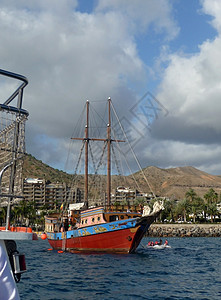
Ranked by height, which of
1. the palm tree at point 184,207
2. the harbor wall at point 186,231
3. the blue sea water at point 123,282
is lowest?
the harbor wall at point 186,231

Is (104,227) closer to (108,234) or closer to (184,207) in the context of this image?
(108,234)

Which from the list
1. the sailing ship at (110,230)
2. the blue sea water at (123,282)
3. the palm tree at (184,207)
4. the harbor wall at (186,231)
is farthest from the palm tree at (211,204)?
the blue sea water at (123,282)

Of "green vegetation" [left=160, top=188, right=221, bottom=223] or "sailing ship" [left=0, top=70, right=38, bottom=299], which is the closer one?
"sailing ship" [left=0, top=70, right=38, bottom=299]

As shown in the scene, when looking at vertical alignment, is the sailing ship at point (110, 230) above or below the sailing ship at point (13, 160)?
below

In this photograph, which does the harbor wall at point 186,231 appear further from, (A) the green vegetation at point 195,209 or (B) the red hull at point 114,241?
(B) the red hull at point 114,241

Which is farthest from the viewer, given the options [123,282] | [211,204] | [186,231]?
[211,204]

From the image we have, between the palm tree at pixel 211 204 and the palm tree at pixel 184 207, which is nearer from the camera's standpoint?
the palm tree at pixel 211 204

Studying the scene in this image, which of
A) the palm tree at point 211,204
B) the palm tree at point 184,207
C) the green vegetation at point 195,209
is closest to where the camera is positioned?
the palm tree at point 211,204

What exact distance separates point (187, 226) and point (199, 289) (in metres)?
90.1

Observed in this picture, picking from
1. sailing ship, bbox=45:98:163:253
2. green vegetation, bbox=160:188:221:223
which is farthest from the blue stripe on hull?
green vegetation, bbox=160:188:221:223

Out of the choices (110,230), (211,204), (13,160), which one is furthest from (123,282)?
(211,204)

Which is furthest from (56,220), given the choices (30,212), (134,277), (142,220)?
(30,212)

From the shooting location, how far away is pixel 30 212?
135375 millimetres

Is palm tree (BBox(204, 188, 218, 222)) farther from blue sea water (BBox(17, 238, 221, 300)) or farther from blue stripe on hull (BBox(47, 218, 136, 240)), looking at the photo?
blue sea water (BBox(17, 238, 221, 300))
